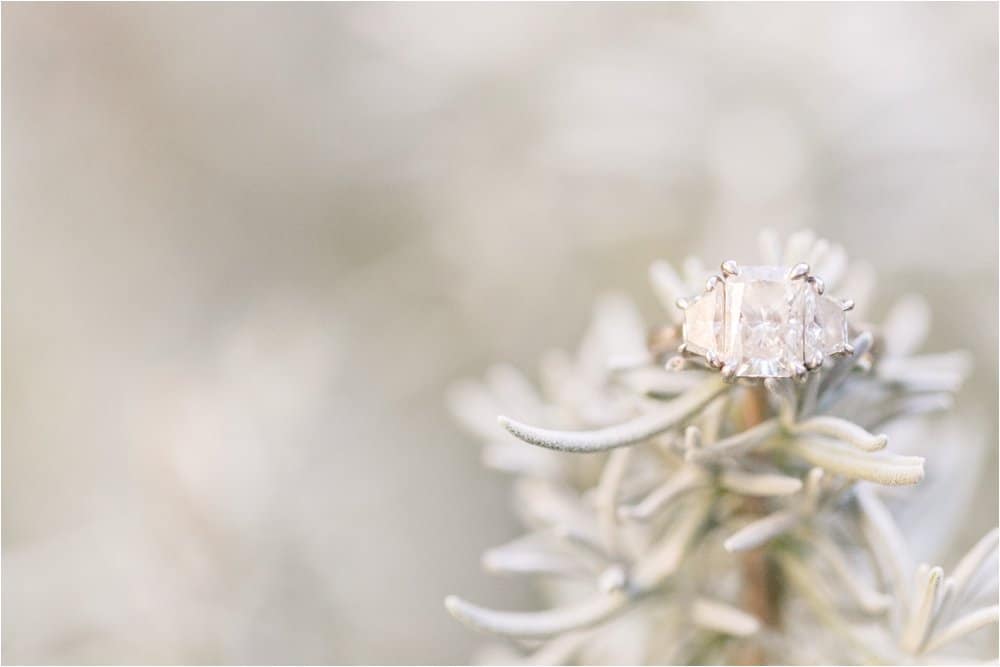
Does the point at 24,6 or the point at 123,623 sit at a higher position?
the point at 24,6

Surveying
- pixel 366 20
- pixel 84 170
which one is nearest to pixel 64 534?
pixel 84 170

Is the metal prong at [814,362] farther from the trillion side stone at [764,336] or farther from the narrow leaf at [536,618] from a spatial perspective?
the narrow leaf at [536,618]

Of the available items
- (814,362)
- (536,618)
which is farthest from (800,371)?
(536,618)

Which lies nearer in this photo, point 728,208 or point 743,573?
point 743,573

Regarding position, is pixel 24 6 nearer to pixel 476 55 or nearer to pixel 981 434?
pixel 476 55

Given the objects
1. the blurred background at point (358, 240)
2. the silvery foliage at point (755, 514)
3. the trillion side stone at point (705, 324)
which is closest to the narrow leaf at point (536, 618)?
the silvery foliage at point (755, 514)
